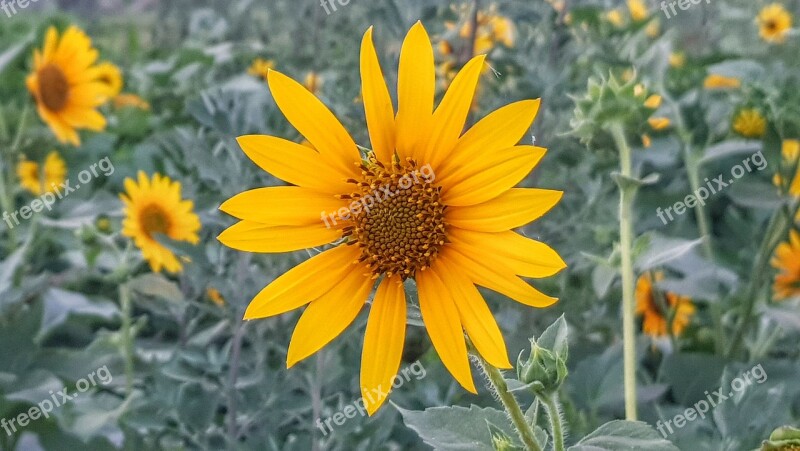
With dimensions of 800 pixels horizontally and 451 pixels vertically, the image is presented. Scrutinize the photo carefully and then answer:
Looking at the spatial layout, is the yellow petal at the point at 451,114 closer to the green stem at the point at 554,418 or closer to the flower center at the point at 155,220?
the green stem at the point at 554,418

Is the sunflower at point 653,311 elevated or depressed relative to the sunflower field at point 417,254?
depressed

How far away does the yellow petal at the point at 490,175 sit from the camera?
556mm

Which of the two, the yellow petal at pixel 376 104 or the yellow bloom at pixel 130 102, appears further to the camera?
the yellow bloom at pixel 130 102

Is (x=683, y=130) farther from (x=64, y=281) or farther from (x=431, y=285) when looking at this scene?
(x=64, y=281)

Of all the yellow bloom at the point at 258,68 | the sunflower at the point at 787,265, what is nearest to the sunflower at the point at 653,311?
the sunflower at the point at 787,265

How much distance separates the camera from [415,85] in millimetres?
584

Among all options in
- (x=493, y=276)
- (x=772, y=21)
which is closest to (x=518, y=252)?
(x=493, y=276)

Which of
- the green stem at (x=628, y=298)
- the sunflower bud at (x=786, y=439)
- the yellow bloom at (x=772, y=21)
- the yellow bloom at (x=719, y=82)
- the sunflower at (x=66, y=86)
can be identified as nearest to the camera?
the sunflower bud at (x=786, y=439)

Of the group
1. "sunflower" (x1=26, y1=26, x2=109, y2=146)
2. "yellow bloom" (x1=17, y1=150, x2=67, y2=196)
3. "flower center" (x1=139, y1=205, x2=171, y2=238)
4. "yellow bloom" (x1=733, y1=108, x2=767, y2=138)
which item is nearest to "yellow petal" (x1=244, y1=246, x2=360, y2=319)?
"flower center" (x1=139, y1=205, x2=171, y2=238)

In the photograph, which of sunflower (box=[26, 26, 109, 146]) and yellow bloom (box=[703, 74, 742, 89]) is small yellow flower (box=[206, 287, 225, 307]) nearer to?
sunflower (box=[26, 26, 109, 146])

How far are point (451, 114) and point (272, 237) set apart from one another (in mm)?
152

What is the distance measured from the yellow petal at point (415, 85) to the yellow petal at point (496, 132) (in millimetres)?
31

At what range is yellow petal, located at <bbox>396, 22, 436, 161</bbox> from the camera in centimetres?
58

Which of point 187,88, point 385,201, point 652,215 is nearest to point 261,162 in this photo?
point 385,201
